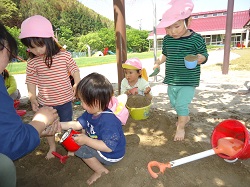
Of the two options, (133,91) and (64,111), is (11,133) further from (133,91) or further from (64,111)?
(133,91)

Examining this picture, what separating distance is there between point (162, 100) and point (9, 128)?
11.0 ft

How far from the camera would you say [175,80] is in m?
2.71

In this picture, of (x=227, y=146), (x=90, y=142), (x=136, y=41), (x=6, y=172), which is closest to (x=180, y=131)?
(x=227, y=146)

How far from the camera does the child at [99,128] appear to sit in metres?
1.67

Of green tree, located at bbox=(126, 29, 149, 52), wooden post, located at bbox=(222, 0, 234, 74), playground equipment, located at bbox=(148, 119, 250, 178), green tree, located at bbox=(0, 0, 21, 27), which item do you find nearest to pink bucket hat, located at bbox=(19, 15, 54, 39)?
playground equipment, located at bbox=(148, 119, 250, 178)

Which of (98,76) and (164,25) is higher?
(164,25)

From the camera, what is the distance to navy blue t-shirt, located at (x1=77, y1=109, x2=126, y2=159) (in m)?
1.69

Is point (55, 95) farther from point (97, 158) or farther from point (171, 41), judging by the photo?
point (171, 41)

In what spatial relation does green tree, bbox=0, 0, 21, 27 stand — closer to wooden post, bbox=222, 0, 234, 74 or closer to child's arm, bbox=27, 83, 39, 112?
wooden post, bbox=222, 0, 234, 74

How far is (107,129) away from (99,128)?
108 mm

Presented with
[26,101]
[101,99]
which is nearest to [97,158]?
[101,99]

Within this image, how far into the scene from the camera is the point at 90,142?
1.66 m

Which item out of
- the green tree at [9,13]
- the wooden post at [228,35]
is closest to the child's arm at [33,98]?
the wooden post at [228,35]

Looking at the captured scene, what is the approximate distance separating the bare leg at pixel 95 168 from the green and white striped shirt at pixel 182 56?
1.37 meters
